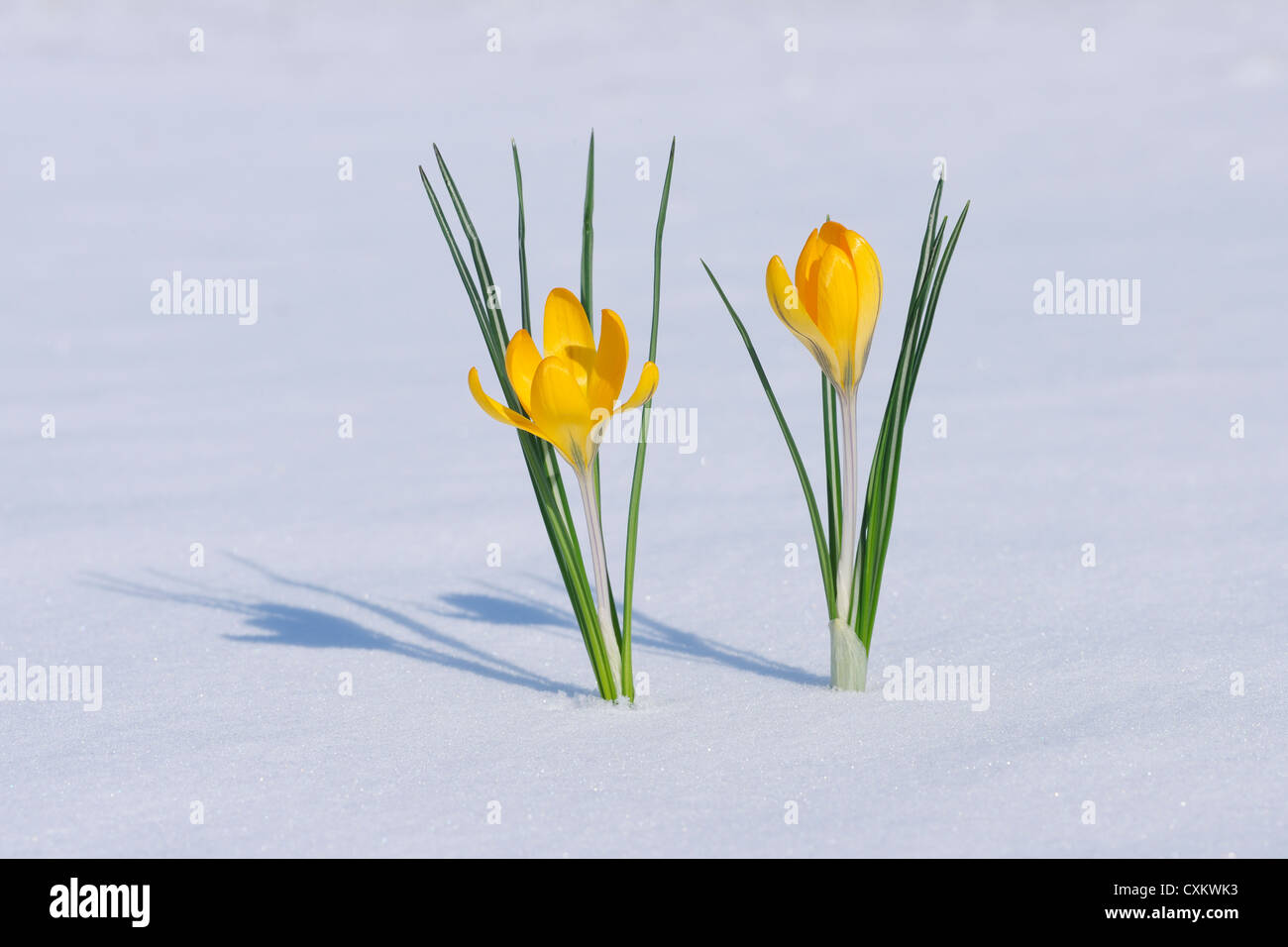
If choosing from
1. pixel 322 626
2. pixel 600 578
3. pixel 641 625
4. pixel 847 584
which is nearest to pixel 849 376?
pixel 847 584

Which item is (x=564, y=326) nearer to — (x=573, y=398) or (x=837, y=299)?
(x=573, y=398)

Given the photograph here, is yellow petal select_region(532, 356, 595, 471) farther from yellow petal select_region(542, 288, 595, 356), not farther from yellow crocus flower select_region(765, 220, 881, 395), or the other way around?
yellow crocus flower select_region(765, 220, 881, 395)

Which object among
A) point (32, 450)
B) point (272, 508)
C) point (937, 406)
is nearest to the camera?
point (272, 508)

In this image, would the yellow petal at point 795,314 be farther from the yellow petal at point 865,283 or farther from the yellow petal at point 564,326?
the yellow petal at point 564,326

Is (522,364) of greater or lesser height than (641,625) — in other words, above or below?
above

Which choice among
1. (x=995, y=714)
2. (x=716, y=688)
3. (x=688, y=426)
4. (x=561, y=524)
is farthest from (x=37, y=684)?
(x=688, y=426)

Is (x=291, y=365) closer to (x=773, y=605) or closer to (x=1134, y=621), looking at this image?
(x=773, y=605)
